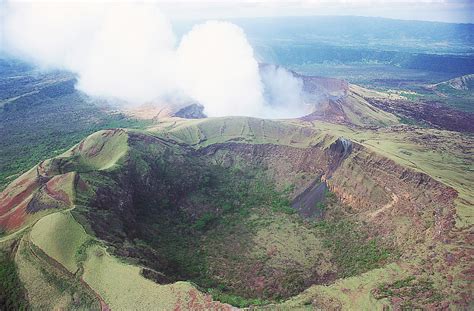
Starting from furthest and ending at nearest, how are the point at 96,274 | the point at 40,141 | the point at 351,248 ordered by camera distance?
the point at 40,141 < the point at 351,248 < the point at 96,274

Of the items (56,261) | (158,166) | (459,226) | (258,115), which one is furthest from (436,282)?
(258,115)

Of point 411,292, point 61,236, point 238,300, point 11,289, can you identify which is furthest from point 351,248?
point 11,289

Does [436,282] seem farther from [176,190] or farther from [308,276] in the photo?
[176,190]

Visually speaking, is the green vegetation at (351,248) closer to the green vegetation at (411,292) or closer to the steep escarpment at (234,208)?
the steep escarpment at (234,208)

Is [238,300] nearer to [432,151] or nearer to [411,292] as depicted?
[411,292]

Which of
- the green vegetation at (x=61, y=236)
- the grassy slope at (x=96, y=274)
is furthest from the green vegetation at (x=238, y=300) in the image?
the green vegetation at (x=61, y=236)

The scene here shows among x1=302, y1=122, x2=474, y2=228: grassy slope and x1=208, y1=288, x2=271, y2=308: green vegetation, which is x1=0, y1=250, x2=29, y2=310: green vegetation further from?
x1=302, y1=122, x2=474, y2=228: grassy slope

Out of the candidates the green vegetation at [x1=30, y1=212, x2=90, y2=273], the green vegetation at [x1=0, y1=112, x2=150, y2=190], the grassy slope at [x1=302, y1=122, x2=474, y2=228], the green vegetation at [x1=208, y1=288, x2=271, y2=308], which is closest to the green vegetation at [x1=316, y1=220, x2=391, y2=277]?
the grassy slope at [x1=302, y1=122, x2=474, y2=228]

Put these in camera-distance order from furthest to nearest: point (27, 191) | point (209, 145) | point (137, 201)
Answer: point (209, 145) → point (137, 201) → point (27, 191)
